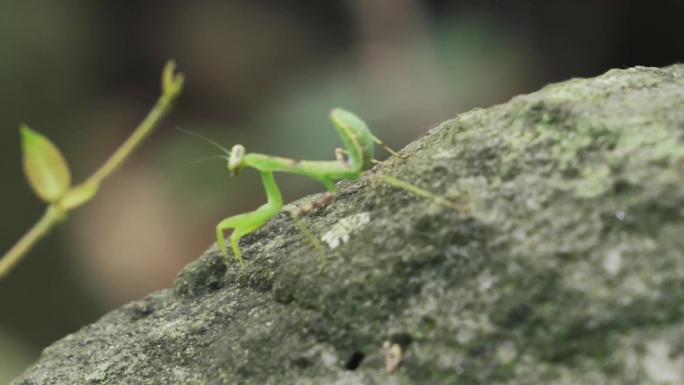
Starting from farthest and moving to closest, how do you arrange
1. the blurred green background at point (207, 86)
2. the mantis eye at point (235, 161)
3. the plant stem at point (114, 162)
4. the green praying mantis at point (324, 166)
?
1. the blurred green background at point (207, 86)
2. the mantis eye at point (235, 161)
3. the green praying mantis at point (324, 166)
4. the plant stem at point (114, 162)

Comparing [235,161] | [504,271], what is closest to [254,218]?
[235,161]

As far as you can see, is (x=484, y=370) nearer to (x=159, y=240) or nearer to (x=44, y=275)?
(x=159, y=240)

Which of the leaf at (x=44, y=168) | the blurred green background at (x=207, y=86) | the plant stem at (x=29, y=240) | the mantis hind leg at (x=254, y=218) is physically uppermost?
the blurred green background at (x=207, y=86)

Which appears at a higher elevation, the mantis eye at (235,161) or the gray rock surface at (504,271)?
the mantis eye at (235,161)

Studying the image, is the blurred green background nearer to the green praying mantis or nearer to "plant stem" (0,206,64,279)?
the green praying mantis

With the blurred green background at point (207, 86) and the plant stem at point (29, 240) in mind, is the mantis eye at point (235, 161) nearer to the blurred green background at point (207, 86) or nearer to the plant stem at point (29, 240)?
the plant stem at point (29, 240)

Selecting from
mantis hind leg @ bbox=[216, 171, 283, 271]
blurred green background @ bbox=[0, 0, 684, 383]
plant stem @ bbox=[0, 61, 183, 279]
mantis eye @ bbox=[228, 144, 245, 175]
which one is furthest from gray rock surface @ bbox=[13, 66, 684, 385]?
blurred green background @ bbox=[0, 0, 684, 383]

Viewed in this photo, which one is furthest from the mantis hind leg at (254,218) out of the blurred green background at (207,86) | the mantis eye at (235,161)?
the blurred green background at (207,86)

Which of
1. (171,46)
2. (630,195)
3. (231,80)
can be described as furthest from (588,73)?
(630,195)

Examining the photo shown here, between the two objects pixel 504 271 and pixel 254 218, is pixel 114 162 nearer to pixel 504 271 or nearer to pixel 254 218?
pixel 504 271
